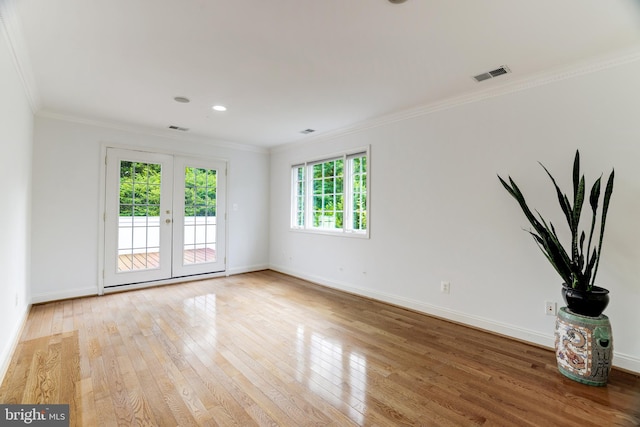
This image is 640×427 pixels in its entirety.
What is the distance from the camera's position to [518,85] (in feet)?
9.32

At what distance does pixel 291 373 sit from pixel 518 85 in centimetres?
327

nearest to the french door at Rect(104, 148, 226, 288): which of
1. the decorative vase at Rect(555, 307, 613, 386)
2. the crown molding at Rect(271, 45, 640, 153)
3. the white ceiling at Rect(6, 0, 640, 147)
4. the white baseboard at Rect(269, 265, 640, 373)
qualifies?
the white ceiling at Rect(6, 0, 640, 147)

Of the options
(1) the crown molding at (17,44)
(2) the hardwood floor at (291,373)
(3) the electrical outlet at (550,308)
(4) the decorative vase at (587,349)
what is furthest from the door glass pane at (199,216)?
(4) the decorative vase at (587,349)

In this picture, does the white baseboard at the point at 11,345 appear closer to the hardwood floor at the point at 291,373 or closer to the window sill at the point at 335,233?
the hardwood floor at the point at 291,373

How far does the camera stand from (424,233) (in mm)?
3574

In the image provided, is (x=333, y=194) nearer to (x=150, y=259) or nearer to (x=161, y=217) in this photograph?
(x=161, y=217)

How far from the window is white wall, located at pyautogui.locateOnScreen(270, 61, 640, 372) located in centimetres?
25

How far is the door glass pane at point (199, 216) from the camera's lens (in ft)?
16.5

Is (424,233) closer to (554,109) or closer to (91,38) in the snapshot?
(554,109)

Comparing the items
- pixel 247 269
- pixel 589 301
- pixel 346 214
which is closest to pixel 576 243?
pixel 589 301

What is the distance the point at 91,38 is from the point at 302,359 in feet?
9.70

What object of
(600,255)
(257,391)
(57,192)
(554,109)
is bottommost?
(257,391)

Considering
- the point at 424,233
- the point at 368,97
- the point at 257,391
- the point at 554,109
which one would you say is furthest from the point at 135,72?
the point at 554,109

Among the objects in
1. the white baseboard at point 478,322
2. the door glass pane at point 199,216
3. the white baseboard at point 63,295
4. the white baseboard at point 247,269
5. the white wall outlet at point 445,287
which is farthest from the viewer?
the white baseboard at point 247,269
